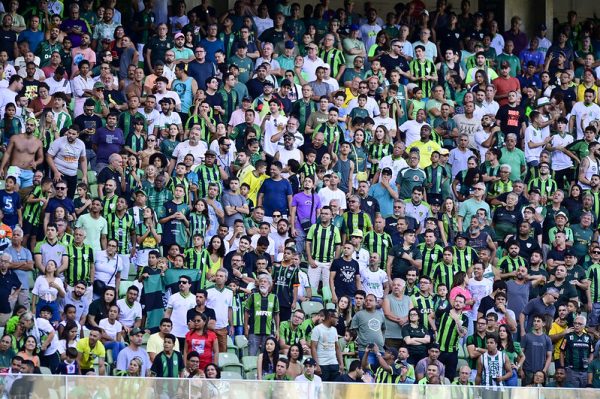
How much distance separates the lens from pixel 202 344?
17844mm

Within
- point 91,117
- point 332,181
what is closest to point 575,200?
point 332,181

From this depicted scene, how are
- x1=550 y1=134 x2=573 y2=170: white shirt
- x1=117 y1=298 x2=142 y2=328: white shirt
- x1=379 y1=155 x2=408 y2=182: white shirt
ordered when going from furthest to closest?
1. x1=550 y1=134 x2=573 y2=170: white shirt
2. x1=379 y1=155 x2=408 y2=182: white shirt
3. x1=117 y1=298 x2=142 y2=328: white shirt

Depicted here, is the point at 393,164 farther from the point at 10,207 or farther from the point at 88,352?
the point at 88,352

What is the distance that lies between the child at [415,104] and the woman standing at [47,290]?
6.26 metres

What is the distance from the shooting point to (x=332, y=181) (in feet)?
67.2

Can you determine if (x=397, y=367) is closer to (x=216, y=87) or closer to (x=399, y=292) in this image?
(x=399, y=292)

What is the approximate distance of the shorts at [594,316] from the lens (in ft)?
65.5

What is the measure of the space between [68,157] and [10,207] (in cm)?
124

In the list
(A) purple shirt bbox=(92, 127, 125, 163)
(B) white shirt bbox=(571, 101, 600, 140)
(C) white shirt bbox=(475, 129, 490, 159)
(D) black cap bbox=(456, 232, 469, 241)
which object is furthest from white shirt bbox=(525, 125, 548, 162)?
(A) purple shirt bbox=(92, 127, 125, 163)

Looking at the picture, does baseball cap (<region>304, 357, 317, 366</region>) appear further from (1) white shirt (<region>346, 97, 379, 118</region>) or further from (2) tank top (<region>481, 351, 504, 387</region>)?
(1) white shirt (<region>346, 97, 379, 118</region>)

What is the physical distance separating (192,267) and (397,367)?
8.93ft

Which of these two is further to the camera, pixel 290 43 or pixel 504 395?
pixel 290 43

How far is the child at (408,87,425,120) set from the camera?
2275 centimetres

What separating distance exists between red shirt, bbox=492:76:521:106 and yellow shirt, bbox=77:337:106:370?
8.29 meters
